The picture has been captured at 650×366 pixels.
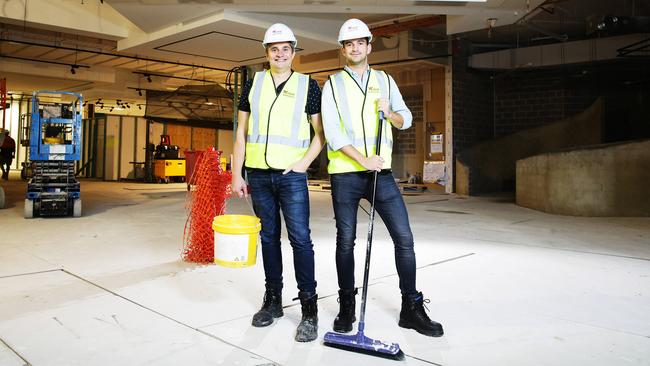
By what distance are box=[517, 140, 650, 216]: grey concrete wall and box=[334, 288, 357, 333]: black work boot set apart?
20.0 ft

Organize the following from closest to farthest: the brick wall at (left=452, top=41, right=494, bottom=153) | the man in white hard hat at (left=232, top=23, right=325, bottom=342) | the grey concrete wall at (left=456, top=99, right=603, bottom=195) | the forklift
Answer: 1. the man in white hard hat at (left=232, top=23, right=325, bottom=342)
2. the forklift
3. the brick wall at (left=452, top=41, right=494, bottom=153)
4. the grey concrete wall at (left=456, top=99, right=603, bottom=195)

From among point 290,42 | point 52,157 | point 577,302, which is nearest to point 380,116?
point 290,42

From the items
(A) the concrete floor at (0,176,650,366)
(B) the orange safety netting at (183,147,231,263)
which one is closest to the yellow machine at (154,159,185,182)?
(A) the concrete floor at (0,176,650,366)

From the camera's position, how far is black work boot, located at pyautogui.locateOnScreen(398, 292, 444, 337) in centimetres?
206

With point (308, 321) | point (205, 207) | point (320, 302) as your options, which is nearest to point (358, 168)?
point (308, 321)

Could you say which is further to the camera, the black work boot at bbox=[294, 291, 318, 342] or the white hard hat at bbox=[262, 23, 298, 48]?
the white hard hat at bbox=[262, 23, 298, 48]

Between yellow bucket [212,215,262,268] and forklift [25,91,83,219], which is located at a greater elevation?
forklift [25,91,83,219]

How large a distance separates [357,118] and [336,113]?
0.33ft

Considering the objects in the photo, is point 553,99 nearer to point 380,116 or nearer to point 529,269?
point 529,269

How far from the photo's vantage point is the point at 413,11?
7.52 m

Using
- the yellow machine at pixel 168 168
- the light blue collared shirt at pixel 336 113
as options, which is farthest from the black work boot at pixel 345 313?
the yellow machine at pixel 168 168

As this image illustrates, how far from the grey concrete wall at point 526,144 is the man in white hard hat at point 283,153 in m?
10.4

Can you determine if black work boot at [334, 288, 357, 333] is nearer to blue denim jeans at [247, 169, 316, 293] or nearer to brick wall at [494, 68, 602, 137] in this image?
blue denim jeans at [247, 169, 316, 293]

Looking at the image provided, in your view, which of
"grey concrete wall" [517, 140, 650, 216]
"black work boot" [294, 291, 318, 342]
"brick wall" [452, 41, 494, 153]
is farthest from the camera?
"brick wall" [452, 41, 494, 153]
